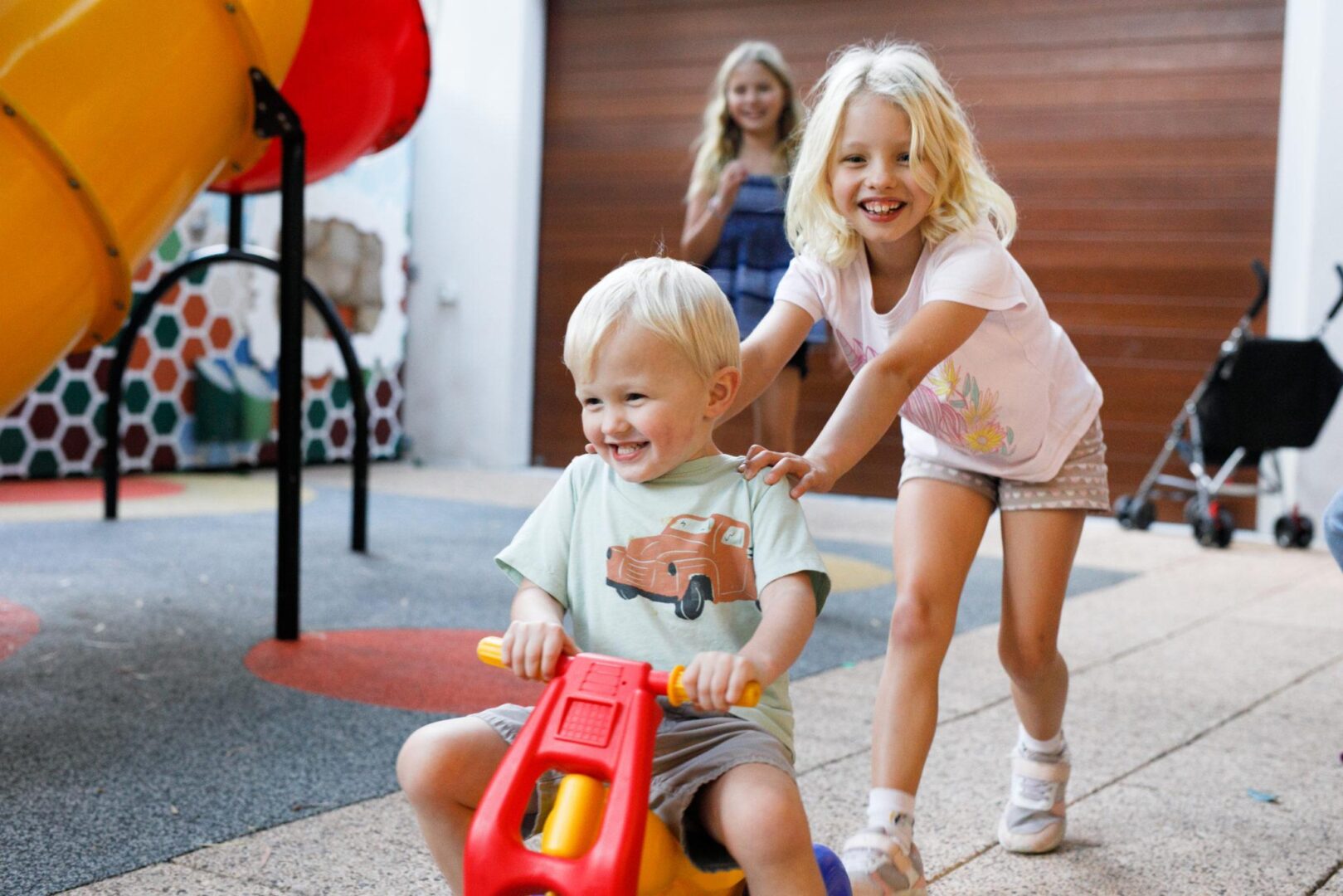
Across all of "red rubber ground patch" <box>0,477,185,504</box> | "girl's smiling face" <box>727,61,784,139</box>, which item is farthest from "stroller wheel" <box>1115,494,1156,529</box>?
"red rubber ground patch" <box>0,477,185,504</box>

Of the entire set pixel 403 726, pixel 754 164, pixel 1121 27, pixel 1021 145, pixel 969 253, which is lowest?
pixel 403 726

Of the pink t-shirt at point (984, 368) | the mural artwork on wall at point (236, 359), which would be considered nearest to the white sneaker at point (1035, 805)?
the pink t-shirt at point (984, 368)

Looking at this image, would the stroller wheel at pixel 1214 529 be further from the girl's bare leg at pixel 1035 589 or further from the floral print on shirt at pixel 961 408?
the floral print on shirt at pixel 961 408

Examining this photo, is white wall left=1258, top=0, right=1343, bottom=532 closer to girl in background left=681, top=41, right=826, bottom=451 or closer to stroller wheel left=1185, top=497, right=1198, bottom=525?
stroller wheel left=1185, top=497, right=1198, bottom=525

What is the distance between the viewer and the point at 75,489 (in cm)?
510

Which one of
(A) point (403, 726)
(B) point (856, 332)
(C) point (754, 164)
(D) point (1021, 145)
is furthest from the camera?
(D) point (1021, 145)

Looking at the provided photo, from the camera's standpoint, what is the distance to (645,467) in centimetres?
117

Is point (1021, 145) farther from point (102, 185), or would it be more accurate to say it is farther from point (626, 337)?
point (626, 337)

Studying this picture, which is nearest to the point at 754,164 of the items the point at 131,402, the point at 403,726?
the point at 403,726

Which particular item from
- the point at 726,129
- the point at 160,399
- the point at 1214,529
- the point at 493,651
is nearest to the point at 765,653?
the point at 493,651

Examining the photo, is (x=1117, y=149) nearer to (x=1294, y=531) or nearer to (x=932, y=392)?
(x=1294, y=531)

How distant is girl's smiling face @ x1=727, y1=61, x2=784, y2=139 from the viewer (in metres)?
3.33

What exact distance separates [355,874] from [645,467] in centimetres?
60

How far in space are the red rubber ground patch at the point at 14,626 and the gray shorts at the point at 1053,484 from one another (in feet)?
5.43
